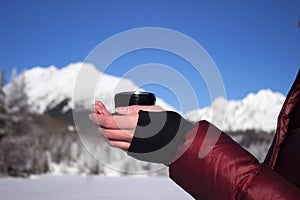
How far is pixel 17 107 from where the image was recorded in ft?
74.2

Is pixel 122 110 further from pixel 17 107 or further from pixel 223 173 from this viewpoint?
pixel 17 107

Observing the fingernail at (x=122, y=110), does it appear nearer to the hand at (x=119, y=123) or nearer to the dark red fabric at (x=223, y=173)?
the hand at (x=119, y=123)

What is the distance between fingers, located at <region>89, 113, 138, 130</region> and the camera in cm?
75

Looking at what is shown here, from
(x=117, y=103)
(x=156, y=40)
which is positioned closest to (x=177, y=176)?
(x=117, y=103)

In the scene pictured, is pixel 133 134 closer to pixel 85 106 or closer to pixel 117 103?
pixel 117 103

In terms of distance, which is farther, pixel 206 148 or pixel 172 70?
pixel 172 70

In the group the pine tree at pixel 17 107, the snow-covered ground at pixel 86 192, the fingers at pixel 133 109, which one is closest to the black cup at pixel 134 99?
the fingers at pixel 133 109

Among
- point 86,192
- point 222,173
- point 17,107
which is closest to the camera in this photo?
point 222,173

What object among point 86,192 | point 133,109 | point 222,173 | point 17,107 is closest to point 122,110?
point 133,109

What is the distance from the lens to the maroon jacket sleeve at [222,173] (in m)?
0.71

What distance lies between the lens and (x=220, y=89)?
2.83ft

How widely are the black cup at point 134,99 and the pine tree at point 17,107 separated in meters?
22.8

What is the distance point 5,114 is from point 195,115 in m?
23.0

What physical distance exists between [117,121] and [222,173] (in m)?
0.23
